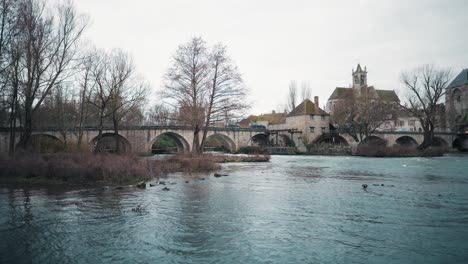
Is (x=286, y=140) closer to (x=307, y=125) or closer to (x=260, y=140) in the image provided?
(x=307, y=125)

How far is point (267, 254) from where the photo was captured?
6629mm

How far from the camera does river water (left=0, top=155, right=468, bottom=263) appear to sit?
21.4 feet

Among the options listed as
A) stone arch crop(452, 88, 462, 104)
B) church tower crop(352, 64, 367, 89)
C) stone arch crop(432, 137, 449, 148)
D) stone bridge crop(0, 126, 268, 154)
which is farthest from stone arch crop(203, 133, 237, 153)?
stone arch crop(452, 88, 462, 104)

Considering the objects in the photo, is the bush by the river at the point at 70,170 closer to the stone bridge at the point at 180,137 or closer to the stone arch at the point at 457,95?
the stone bridge at the point at 180,137

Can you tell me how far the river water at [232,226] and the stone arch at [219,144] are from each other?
46989 millimetres

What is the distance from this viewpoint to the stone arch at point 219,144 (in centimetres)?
6112

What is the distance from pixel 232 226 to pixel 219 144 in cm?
6409

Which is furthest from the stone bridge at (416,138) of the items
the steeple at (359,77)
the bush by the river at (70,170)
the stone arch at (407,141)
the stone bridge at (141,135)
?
the bush by the river at (70,170)

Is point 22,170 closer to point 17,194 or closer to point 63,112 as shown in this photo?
point 17,194

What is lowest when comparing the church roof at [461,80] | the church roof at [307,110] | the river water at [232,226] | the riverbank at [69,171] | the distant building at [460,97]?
the river water at [232,226]

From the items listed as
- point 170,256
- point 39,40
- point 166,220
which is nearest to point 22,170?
point 39,40

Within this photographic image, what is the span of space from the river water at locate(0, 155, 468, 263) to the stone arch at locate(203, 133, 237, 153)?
46989mm

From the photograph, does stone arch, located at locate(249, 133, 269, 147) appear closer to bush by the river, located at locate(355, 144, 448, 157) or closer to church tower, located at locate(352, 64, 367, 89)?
bush by the river, located at locate(355, 144, 448, 157)

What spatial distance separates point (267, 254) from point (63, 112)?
33393 millimetres
